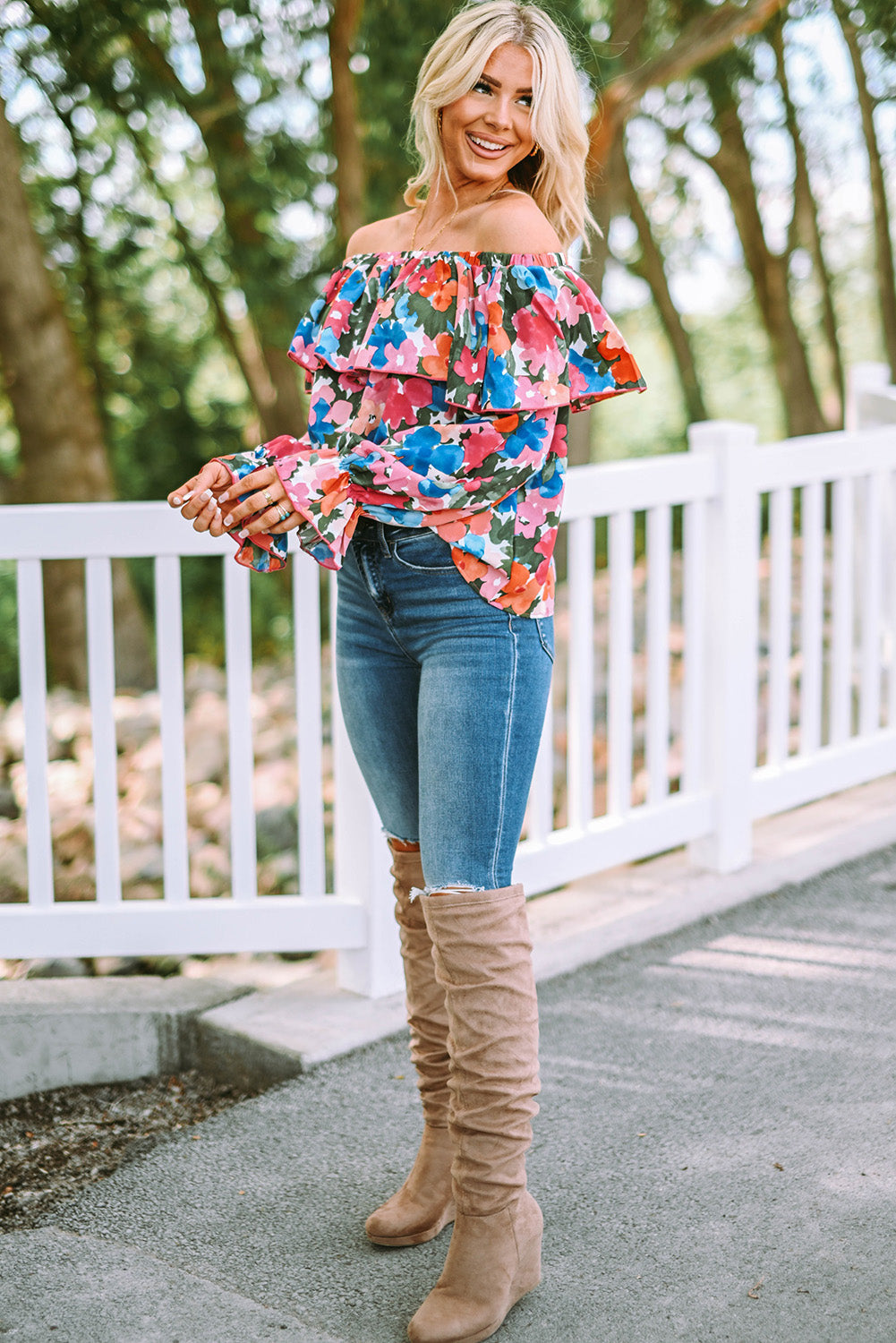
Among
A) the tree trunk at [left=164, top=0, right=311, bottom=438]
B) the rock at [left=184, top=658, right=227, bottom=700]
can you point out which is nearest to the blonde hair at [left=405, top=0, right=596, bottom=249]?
the rock at [left=184, top=658, right=227, bottom=700]

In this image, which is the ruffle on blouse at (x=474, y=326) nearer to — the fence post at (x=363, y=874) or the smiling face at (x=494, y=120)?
the smiling face at (x=494, y=120)

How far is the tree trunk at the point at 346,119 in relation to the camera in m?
6.75

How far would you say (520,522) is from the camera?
5.97 ft

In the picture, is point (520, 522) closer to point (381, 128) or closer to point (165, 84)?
point (165, 84)

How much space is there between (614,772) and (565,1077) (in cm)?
103

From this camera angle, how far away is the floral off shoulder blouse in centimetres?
173

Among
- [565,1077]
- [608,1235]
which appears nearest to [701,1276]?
[608,1235]

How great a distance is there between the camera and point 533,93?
1.79m

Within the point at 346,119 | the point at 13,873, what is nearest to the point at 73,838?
the point at 13,873

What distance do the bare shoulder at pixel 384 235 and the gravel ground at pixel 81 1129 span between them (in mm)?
1563

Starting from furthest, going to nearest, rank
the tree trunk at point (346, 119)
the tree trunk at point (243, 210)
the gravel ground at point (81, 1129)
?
the tree trunk at point (243, 210) → the tree trunk at point (346, 119) → the gravel ground at point (81, 1129)

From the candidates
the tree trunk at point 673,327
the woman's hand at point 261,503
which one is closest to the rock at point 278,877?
the woman's hand at point 261,503

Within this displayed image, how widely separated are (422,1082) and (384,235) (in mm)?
1251

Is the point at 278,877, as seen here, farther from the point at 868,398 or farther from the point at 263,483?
the point at 263,483
